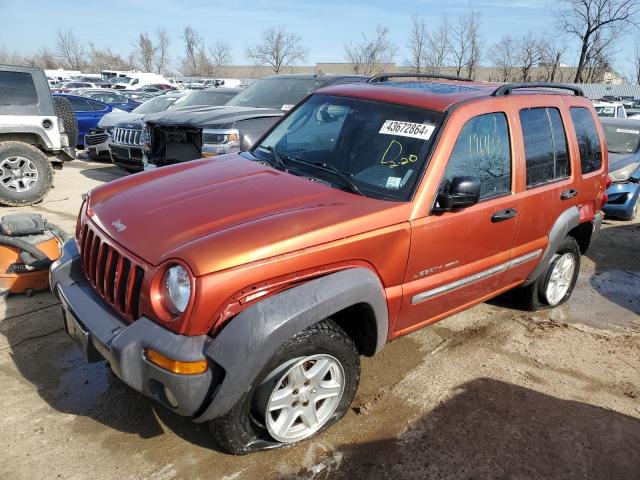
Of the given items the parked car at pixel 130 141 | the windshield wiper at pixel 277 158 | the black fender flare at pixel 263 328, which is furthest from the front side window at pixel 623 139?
the black fender flare at pixel 263 328

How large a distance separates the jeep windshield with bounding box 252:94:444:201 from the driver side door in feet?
0.71

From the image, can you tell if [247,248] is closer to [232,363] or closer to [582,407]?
[232,363]

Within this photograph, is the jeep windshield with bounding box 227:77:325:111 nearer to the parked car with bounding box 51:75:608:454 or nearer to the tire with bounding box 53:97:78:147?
the tire with bounding box 53:97:78:147

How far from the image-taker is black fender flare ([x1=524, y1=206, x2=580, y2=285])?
4.00 m

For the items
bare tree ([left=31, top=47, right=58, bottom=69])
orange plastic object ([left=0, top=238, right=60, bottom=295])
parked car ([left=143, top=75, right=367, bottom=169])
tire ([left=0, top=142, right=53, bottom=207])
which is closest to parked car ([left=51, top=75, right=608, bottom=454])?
orange plastic object ([left=0, top=238, right=60, bottom=295])

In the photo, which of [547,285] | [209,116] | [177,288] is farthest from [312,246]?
[209,116]

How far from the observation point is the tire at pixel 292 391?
8.07 ft

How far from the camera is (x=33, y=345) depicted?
3.63 metres

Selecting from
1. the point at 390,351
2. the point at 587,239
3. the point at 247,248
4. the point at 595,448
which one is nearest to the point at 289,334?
the point at 247,248

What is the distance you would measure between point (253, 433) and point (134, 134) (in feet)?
23.3

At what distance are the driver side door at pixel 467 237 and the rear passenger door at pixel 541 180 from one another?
0.18m

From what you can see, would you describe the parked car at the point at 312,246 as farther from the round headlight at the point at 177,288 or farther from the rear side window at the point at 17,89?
the rear side window at the point at 17,89

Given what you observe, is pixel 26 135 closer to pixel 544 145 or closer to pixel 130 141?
pixel 130 141

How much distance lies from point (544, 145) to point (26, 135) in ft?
22.4
